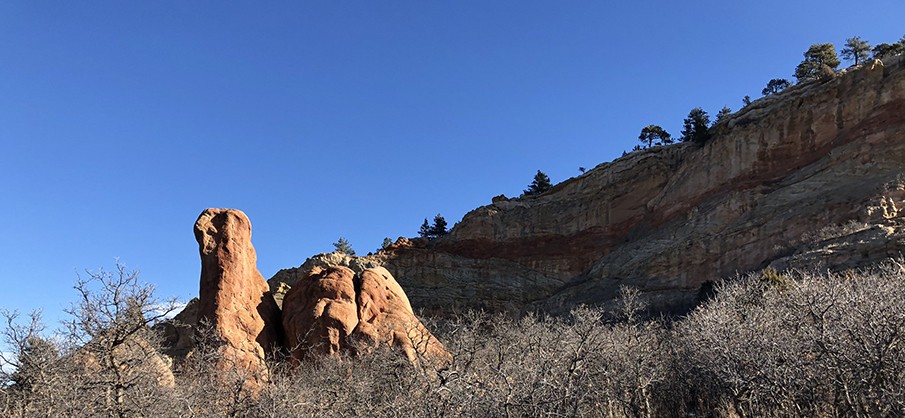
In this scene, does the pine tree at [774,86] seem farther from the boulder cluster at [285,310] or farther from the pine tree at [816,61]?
the boulder cluster at [285,310]

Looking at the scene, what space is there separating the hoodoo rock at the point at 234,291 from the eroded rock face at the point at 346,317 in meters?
1.40

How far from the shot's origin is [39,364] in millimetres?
15516

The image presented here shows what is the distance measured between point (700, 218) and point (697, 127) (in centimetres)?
1150

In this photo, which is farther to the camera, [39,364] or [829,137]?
[829,137]

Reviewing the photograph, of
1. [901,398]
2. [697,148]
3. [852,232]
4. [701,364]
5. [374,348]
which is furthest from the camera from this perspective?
[697,148]

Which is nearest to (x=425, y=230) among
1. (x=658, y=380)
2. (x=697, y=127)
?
(x=697, y=127)

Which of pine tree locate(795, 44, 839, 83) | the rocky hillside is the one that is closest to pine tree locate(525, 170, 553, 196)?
the rocky hillside

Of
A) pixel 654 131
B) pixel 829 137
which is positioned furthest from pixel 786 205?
pixel 654 131

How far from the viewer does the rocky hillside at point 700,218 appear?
121ft

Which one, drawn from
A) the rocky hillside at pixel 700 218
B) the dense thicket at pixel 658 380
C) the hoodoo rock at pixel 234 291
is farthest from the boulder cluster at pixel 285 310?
the rocky hillside at pixel 700 218

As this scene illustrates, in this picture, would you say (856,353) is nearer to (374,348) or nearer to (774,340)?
(774,340)

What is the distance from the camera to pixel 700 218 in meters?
48.1

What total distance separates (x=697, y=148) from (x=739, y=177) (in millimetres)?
7608

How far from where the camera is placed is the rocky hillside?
36938mm
